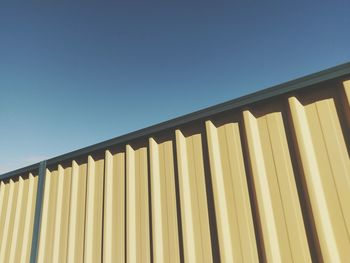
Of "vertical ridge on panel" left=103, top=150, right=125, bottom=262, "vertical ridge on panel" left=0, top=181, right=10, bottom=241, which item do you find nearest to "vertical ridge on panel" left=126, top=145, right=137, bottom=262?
"vertical ridge on panel" left=103, top=150, right=125, bottom=262

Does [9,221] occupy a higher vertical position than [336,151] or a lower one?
higher

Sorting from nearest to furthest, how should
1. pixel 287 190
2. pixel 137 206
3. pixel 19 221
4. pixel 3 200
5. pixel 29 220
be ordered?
1. pixel 287 190
2. pixel 137 206
3. pixel 29 220
4. pixel 19 221
5. pixel 3 200

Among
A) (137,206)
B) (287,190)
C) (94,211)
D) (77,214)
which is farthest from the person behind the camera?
(77,214)

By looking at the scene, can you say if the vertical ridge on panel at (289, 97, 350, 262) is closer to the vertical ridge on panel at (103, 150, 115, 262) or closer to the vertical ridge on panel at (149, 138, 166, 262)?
the vertical ridge on panel at (149, 138, 166, 262)

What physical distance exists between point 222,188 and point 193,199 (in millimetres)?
364

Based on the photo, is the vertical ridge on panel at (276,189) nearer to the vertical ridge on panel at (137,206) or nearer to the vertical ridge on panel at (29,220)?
the vertical ridge on panel at (137,206)

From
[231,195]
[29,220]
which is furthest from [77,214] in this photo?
[231,195]

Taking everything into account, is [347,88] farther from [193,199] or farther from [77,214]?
[77,214]

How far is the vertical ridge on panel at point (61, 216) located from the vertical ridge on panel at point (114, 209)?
0.83 meters

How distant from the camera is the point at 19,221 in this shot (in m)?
4.67

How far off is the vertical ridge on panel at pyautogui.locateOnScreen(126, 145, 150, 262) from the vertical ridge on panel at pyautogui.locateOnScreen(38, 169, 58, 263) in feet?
5.04

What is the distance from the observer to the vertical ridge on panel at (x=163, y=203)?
9.82 feet

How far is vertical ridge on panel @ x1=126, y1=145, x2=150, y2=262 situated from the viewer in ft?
10.5

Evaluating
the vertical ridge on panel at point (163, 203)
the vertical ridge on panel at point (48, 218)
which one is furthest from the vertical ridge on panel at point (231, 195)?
the vertical ridge on panel at point (48, 218)
